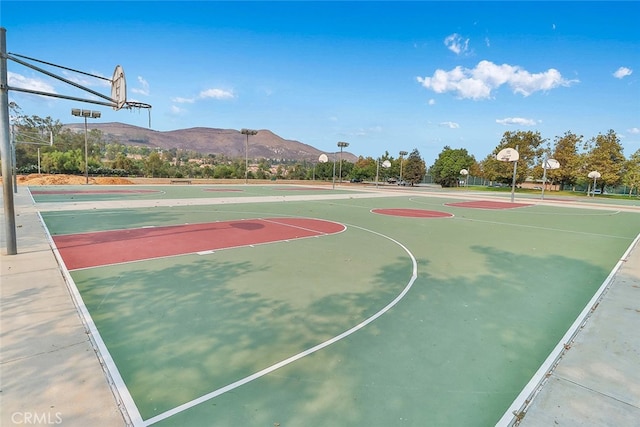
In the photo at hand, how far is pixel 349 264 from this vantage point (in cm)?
684

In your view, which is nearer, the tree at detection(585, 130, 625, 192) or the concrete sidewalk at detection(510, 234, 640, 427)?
the concrete sidewalk at detection(510, 234, 640, 427)

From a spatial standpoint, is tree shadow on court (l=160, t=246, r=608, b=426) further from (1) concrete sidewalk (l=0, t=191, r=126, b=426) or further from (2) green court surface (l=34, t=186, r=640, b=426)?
(1) concrete sidewalk (l=0, t=191, r=126, b=426)

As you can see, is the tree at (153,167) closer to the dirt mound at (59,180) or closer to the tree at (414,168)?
the dirt mound at (59,180)

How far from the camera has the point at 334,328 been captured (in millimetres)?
4059

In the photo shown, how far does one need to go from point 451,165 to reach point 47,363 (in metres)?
62.1

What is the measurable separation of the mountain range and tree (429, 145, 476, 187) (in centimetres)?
7024

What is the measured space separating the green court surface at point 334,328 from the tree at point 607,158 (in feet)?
125

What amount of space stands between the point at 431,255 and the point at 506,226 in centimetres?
684

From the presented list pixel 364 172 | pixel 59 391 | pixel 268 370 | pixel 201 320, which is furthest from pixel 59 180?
pixel 364 172

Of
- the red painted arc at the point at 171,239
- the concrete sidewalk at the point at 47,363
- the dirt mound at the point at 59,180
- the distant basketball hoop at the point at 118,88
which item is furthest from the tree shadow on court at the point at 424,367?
the dirt mound at the point at 59,180

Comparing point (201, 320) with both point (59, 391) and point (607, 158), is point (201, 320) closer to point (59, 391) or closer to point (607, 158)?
point (59, 391)

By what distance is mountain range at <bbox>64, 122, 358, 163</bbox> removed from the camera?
135 metres

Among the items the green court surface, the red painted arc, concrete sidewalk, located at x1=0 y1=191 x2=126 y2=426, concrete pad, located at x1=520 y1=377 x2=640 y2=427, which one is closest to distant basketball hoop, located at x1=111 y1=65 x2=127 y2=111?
the red painted arc

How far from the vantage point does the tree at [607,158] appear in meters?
37.2
